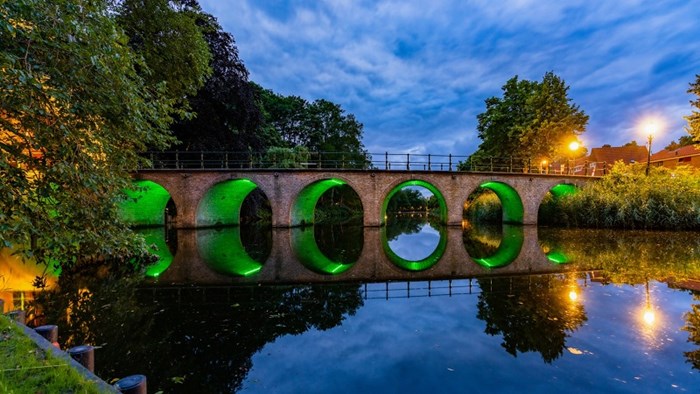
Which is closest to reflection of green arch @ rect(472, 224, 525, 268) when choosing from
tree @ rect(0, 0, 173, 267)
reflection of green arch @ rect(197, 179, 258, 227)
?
tree @ rect(0, 0, 173, 267)

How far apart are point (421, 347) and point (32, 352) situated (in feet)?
13.3

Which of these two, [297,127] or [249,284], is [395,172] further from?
[297,127]

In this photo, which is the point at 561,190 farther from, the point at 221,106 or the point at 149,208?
the point at 149,208

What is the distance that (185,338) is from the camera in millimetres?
4594

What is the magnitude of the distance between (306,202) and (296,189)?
413 cm

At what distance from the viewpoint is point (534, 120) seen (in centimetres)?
2591

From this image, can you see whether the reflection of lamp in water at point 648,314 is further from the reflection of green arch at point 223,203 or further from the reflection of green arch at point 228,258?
the reflection of green arch at point 223,203

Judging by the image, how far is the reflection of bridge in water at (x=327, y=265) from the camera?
27.1ft

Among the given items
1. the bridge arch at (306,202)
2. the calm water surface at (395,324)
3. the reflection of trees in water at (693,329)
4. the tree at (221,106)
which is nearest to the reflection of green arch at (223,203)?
the tree at (221,106)

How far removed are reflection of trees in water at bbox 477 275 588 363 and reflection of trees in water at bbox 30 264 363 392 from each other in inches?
97.0

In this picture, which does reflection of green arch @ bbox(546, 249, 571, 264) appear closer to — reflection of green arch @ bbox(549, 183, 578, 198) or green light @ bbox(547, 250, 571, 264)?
green light @ bbox(547, 250, 571, 264)

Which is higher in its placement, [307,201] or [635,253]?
[307,201]

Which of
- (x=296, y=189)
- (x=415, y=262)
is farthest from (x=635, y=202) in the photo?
(x=296, y=189)

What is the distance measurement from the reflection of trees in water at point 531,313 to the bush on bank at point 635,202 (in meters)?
14.3
